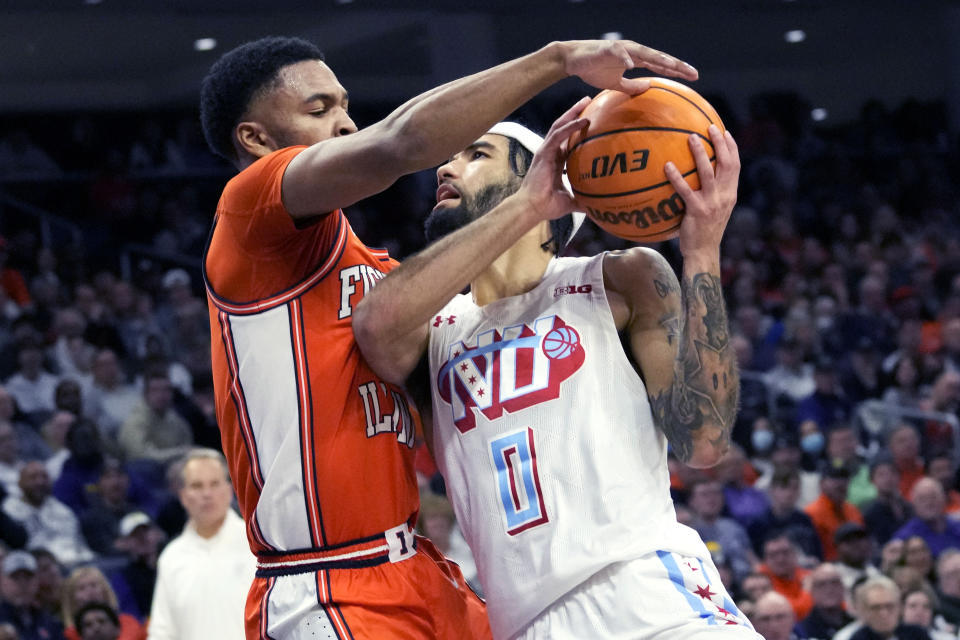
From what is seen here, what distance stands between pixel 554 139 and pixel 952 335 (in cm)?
969

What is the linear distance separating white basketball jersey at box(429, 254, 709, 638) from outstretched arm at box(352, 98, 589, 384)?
0.26 meters

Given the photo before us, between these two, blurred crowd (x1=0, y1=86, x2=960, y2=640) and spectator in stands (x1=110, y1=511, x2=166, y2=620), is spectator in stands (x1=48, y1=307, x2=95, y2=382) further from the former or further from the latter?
spectator in stands (x1=110, y1=511, x2=166, y2=620)

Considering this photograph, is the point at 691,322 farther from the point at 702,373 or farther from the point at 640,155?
the point at 640,155

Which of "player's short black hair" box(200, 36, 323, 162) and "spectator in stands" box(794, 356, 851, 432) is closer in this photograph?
"player's short black hair" box(200, 36, 323, 162)

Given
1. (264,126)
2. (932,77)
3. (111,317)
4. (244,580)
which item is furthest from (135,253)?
(932,77)

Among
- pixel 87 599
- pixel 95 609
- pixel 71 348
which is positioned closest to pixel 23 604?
pixel 87 599

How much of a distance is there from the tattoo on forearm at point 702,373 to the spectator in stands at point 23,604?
4823mm

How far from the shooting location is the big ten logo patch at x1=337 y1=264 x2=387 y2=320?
3107 millimetres

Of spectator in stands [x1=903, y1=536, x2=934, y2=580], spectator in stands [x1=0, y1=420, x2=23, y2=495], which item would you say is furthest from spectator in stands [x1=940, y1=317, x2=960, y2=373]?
spectator in stands [x1=0, y1=420, x2=23, y2=495]

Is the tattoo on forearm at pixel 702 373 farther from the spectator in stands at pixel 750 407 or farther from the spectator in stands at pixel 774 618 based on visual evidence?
the spectator in stands at pixel 750 407

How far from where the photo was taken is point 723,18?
1720cm

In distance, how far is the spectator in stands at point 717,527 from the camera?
329 inches

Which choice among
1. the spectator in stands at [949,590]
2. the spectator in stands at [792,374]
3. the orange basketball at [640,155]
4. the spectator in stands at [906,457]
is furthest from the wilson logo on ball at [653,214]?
the spectator in stands at [792,374]

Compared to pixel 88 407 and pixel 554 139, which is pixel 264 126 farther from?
pixel 88 407
